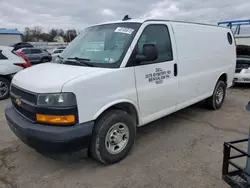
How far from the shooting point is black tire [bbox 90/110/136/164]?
292 centimetres

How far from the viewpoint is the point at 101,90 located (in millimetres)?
2867

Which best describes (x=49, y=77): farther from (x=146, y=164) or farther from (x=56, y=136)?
(x=146, y=164)

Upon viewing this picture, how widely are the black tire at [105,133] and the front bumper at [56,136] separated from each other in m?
0.14

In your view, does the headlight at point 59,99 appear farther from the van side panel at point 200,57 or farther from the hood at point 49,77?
the van side panel at point 200,57

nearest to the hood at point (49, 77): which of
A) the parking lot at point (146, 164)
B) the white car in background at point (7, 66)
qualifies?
the parking lot at point (146, 164)

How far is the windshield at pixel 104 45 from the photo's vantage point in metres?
3.20

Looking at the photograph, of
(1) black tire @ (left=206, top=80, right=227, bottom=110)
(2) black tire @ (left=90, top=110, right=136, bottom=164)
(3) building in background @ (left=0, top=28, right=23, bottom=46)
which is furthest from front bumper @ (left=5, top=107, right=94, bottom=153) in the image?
(3) building in background @ (left=0, top=28, right=23, bottom=46)

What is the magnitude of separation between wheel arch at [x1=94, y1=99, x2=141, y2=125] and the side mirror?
647mm

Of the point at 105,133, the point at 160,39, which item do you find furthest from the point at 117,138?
the point at 160,39

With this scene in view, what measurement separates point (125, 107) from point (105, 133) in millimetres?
575

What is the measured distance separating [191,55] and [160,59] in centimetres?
97

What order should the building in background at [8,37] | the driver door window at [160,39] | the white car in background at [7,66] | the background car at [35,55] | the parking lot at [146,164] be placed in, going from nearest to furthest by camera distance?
1. the parking lot at [146,164]
2. the driver door window at [160,39]
3. the white car in background at [7,66]
4. the background car at [35,55]
5. the building in background at [8,37]

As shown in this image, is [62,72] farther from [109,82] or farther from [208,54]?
[208,54]

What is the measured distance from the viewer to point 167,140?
4016 mm
